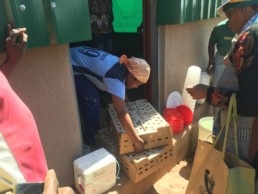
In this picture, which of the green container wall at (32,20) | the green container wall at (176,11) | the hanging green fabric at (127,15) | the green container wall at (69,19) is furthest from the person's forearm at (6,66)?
the hanging green fabric at (127,15)

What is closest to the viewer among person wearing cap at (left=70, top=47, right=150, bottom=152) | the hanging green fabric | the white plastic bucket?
person wearing cap at (left=70, top=47, right=150, bottom=152)

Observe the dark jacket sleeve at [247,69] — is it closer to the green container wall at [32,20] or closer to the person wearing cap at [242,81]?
the person wearing cap at [242,81]

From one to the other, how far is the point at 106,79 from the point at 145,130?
70 cm

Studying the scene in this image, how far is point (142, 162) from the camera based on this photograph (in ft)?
8.79

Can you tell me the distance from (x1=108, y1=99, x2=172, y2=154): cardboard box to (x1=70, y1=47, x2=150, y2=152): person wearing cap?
8 cm

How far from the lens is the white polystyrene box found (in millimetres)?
2365

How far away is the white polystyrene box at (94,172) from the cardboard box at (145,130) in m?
0.27

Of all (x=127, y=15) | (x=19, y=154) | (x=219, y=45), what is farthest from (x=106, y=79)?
(x=219, y=45)

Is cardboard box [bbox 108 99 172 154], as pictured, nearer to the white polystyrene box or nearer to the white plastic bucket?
the white polystyrene box

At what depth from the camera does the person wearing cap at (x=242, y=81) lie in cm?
159

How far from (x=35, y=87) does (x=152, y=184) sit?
201cm

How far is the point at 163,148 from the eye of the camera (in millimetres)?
2922

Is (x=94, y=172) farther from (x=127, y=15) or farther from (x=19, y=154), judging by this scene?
(x=127, y=15)

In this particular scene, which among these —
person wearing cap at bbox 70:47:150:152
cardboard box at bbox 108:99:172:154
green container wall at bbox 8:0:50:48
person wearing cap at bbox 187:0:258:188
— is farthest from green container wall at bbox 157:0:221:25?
green container wall at bbox 8:0:50:48
